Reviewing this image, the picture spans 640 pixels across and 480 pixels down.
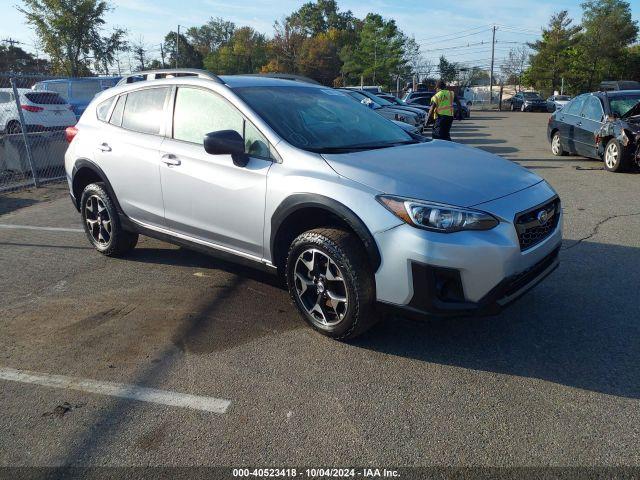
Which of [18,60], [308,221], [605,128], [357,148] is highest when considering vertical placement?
[18,60]

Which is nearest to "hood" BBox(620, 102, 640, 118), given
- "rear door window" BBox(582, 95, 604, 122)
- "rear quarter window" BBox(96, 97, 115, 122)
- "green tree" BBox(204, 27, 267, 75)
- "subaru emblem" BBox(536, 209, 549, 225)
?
"rear door window" BBox(582, 95, 604, 122)

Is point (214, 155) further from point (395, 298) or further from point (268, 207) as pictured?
point (395, 298)

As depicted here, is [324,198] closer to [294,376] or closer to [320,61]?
[294,376]

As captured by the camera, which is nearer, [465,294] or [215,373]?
[465,294]

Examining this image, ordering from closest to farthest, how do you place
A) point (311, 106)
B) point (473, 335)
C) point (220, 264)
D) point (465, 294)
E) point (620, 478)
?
point (620, 478) → point (465, 294) → point (473, 335) → point (311, 106) → point (220, 264)

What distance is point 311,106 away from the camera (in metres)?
4.34

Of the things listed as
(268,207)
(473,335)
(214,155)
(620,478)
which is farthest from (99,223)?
(620,478)

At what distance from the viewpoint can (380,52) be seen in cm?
6344

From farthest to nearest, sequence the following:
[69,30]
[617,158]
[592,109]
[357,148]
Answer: [69,30] → [592,109] → [617,158] → [357,148]

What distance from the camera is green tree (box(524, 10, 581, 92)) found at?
183 ft

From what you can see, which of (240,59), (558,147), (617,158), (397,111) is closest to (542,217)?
(617,158)

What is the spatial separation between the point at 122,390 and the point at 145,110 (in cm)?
272

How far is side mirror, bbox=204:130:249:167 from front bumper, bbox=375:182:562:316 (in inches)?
48.6

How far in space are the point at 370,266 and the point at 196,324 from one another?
150 cm
